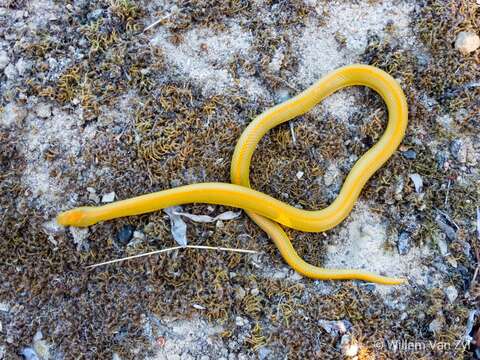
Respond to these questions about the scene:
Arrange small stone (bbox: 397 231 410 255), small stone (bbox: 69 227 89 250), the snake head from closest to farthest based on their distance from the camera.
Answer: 1. the snake head
2. small stone (bbox: 69 227 89 250)
3. small stone (bbox: 397 231 410 255)

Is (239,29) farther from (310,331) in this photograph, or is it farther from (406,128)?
(310,331)

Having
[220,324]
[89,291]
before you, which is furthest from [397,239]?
[89,291]

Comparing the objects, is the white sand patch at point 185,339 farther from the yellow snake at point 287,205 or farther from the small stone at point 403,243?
the small stone at point 403,243

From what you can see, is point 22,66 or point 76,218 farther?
point 22,66

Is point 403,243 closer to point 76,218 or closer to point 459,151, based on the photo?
point 459,151

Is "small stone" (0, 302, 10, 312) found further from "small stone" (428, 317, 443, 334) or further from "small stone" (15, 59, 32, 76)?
"small stone" (428, 317, 443, 334)

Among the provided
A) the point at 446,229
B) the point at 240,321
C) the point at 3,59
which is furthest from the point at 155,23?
the point at 446,229

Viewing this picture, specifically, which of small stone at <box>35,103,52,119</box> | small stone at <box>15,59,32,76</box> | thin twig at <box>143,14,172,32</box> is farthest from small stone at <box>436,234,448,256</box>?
small stone at <box>15,59,32,76</box>
